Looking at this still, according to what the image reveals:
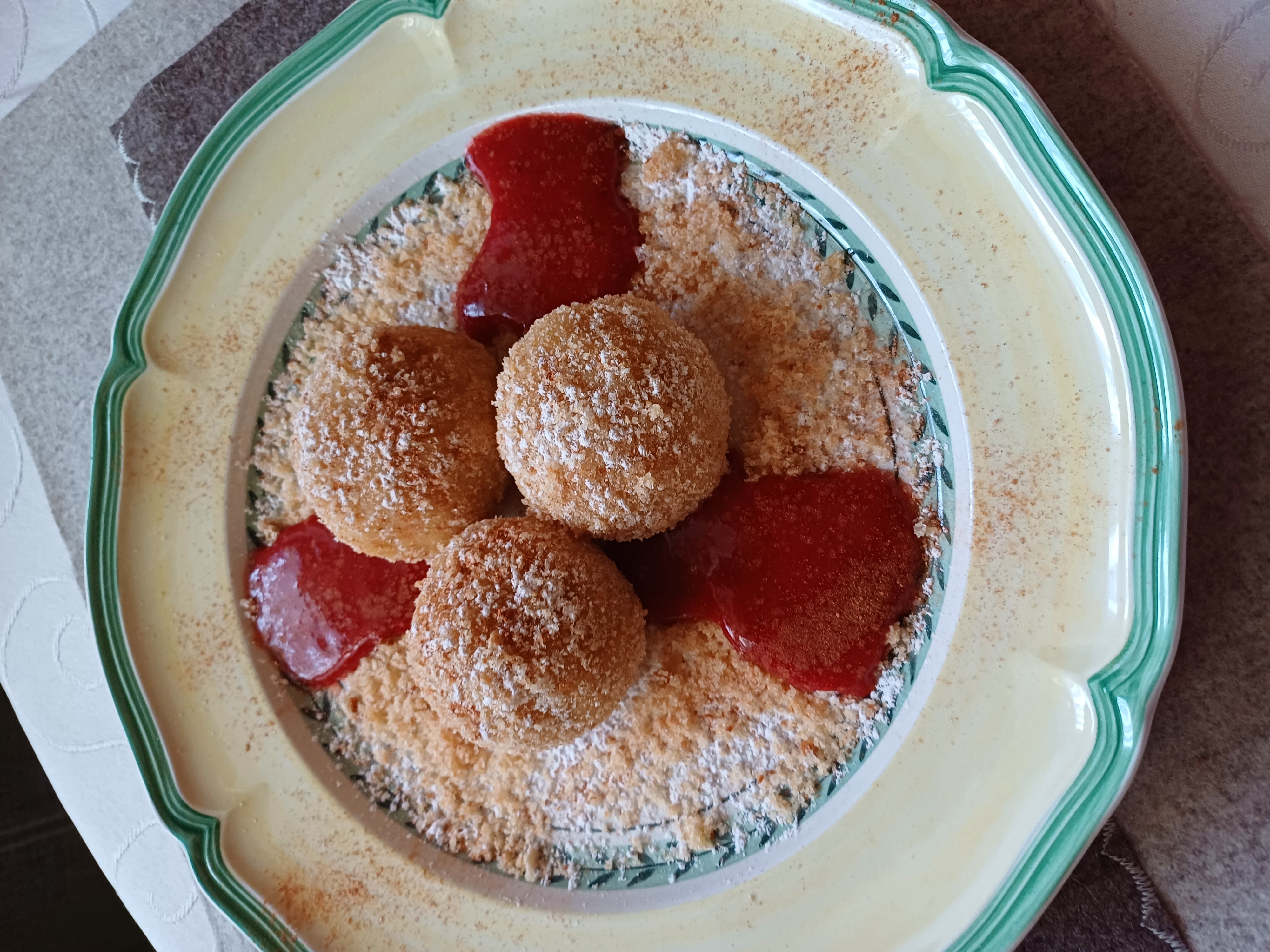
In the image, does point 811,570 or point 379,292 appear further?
point 379,292

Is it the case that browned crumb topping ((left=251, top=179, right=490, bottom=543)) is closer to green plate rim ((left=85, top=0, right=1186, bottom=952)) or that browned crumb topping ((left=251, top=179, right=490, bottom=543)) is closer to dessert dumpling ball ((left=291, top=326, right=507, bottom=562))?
dessert dumpling ball ((left=291, top=326, right=507, bottom=562))

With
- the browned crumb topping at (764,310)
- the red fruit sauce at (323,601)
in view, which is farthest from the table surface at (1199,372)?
the red fruit sauce at (323,601)

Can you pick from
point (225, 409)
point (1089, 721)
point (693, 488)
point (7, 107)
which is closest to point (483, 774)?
point (693, 488)

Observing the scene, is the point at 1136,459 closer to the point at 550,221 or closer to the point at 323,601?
the point at 550,221

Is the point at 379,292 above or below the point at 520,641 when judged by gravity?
above

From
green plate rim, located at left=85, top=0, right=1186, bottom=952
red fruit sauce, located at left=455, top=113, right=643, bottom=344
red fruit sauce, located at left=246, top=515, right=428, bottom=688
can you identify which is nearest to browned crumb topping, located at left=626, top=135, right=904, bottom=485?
red fruit sauce, located at left=455, top=113, right=643, bottom=344

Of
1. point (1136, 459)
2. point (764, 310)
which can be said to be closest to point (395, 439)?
point (764, 310)

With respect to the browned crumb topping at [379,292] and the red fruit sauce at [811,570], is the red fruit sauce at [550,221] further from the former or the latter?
the red fruit sauce at [811,570]
